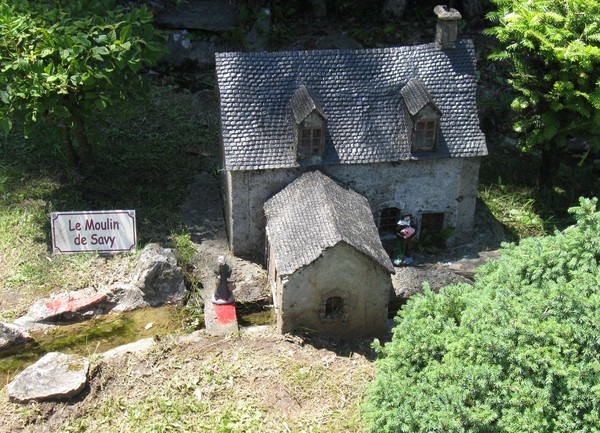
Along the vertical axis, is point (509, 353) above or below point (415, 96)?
below

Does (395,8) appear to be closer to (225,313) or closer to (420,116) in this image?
(420,116)

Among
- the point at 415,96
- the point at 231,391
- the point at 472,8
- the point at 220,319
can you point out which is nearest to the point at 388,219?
the point at 415,96

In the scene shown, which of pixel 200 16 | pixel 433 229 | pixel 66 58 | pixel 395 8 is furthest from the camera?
pixel 395 8

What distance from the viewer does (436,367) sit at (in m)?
13.9

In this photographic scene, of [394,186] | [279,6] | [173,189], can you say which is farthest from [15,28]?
[279,6]

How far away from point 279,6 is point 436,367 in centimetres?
2000

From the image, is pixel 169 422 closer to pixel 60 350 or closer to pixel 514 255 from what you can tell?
pixel 60 350

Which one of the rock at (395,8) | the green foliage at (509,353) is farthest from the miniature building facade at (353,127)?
the rock at (395,8)

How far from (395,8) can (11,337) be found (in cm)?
1969

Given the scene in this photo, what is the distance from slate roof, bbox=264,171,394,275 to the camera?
1814 cm

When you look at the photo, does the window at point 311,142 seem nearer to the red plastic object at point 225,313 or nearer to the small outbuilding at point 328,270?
the small outbuilding at point 328,270

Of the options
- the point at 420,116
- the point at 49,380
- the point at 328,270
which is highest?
the point at 420,116

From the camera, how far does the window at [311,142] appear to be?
66.4 feet

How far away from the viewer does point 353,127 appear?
20.8 m
